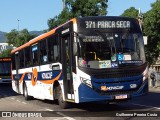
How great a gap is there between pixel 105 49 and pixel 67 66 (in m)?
1.75

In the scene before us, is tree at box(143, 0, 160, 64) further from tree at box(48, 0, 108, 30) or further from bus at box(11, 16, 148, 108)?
bus at box(11, 16, 148, 108)

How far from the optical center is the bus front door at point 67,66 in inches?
566

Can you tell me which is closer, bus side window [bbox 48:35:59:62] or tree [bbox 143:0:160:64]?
bus side window [bbox 48:35:59:62]

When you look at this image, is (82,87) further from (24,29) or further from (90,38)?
(24,29)

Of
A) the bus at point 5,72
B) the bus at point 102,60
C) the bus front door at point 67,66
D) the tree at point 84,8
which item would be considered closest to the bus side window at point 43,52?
the bus at point 102,60

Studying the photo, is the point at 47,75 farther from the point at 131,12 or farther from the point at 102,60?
the point at 131,12

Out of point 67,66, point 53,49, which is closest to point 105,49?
point 67,66

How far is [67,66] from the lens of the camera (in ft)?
48.4

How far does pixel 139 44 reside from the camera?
14.1 m

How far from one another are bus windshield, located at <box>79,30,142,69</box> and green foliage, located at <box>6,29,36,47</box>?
220ft

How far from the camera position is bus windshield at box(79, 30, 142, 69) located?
1354 cm

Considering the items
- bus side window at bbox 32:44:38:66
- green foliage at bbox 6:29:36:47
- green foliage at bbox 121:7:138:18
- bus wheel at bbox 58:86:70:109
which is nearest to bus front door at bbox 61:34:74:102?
bus wheel at bbox 58:86:70:109

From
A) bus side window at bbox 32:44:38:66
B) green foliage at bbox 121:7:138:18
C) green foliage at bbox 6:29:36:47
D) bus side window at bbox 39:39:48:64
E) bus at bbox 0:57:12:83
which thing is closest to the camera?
bus side window at bbox 39:39:48:64

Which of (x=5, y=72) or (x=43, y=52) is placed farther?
(x=5, y=72)
